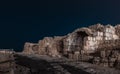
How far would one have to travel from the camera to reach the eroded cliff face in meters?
28.3

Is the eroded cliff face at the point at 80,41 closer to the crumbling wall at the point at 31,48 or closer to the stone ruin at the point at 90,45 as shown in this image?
the stone ruin at the point at 90,45

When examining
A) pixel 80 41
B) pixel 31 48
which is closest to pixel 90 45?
pixel 80 41

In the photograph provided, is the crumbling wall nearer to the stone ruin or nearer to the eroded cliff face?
the eroded cliff face

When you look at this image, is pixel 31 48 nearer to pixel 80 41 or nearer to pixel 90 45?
pixel 80 41

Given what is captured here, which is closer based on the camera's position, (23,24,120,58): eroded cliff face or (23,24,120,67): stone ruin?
(23,24,120,67): stone ruin

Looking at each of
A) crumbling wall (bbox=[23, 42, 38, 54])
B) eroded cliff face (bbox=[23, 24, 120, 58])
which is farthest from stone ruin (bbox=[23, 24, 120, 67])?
crumbling wall (bbox=[23, 42, 38, 54])

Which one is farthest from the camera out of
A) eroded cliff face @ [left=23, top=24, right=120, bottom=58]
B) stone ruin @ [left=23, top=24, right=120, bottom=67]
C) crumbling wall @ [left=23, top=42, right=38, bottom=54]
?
crumbling wall @ [left=23, top=42, right=38, bottom=54]

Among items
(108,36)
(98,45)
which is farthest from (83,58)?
(108,36)

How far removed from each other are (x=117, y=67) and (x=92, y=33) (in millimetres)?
9658

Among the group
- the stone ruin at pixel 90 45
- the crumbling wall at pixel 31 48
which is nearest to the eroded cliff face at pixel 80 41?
the stone ruin at pixel 90 45

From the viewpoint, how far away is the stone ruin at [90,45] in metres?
22.0

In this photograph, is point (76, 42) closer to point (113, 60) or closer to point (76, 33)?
point (76, 33)

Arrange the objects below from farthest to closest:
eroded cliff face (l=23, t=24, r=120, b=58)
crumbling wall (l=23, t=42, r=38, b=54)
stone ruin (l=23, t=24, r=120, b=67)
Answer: crumbling wall (l=23, t=42, r=38, b=54), eroded cliff face (l=23, t=24, r=120, b=58), stone ruin (l=23, t=24, r=120, b=67)

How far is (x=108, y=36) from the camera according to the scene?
2888 cm
